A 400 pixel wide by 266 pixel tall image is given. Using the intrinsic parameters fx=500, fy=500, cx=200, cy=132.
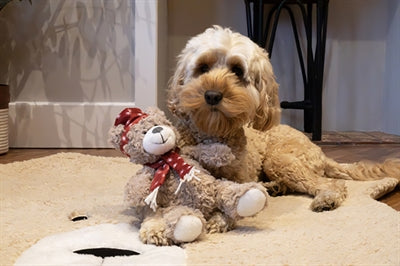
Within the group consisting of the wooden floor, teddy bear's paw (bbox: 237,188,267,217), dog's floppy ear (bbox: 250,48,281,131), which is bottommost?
the wooden floor

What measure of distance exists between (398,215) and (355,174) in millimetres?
534

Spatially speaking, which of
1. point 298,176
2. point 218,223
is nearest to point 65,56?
point 298,176

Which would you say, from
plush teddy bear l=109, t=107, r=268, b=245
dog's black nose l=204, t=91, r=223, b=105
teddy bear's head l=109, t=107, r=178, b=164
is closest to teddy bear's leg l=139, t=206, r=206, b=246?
plush teddy bear l=109, t=107, r=268, b=245

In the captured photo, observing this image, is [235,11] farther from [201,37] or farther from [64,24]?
[201,37]

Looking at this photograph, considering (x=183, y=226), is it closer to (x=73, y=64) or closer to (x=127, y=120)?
(x=127, y=120)

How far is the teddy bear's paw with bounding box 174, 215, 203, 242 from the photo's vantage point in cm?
116

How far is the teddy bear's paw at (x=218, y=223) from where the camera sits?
1276 millimetres

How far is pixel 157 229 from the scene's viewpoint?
3.90 ft

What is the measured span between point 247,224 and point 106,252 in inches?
16.0

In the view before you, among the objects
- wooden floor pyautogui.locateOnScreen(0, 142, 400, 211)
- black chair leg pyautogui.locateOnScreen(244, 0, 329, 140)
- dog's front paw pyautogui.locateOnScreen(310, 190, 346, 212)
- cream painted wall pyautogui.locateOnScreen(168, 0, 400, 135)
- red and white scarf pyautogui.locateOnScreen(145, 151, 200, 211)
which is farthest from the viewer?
cream painted wall pyautogui.locateOnScreen(168, 0, 400, 135)

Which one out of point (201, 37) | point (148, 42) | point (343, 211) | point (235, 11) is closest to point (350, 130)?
point (235, 11)

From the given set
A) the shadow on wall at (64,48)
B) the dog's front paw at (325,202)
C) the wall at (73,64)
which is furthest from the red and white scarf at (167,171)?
the shadow on wall at (64,48)

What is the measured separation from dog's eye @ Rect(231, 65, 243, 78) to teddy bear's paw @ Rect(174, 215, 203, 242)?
42 centimetres

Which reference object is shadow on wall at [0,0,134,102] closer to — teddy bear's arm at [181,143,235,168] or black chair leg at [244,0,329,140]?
black chair leg at [244,0,329,140]
